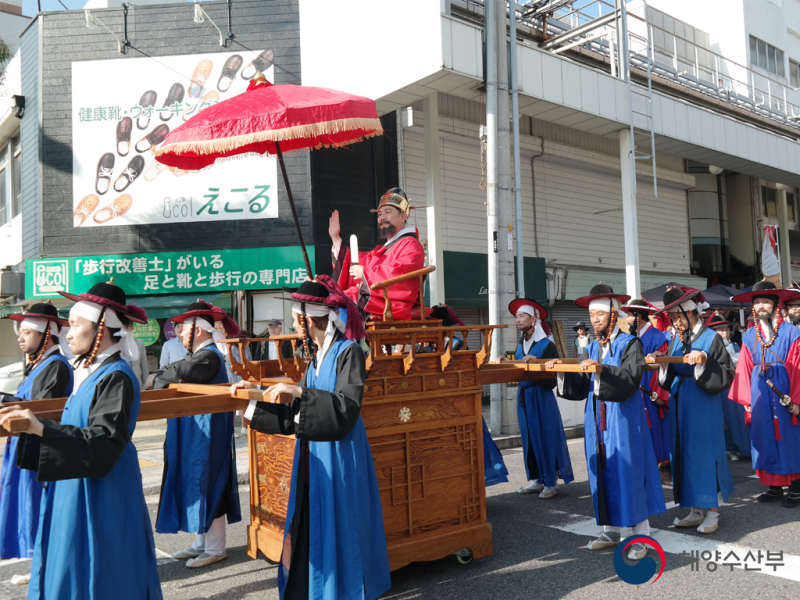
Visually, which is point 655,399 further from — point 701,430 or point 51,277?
point 51,277

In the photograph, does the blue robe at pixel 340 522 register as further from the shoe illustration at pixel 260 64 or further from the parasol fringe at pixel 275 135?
the shoe illustration at pixel 260 64

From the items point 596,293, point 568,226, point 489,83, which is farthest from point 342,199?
point 596,293

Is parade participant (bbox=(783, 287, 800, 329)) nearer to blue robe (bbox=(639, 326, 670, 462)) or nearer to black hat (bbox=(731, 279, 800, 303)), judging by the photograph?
black hat (bbox=(731, 279, 800, 303))

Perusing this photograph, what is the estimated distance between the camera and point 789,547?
492 cm

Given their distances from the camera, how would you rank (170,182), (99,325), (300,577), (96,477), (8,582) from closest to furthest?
1. (96,477)
2. (99,325)
3. (300,577)
4. (8,582)
5. (170,182)

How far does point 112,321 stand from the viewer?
3.20 meters

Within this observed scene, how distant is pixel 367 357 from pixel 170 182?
31.5 ft

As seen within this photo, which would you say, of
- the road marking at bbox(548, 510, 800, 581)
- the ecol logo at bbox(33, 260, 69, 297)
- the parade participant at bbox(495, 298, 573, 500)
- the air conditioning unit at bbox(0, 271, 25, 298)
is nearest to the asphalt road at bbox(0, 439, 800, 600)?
the road marking at bbox(548, 510, 800, 581)

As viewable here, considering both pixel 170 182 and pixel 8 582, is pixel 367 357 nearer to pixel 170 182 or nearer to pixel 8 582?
pixel 8 582

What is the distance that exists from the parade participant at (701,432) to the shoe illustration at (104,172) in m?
10.8

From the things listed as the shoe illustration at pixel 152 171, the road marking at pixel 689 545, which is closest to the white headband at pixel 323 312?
the road marking at pixel 689 545

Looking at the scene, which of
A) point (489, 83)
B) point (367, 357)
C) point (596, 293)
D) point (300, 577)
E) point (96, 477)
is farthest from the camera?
point (489, 83)

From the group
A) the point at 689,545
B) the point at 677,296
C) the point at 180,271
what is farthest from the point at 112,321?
the point at 180,271

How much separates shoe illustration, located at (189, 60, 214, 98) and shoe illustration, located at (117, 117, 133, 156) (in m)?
1.33
